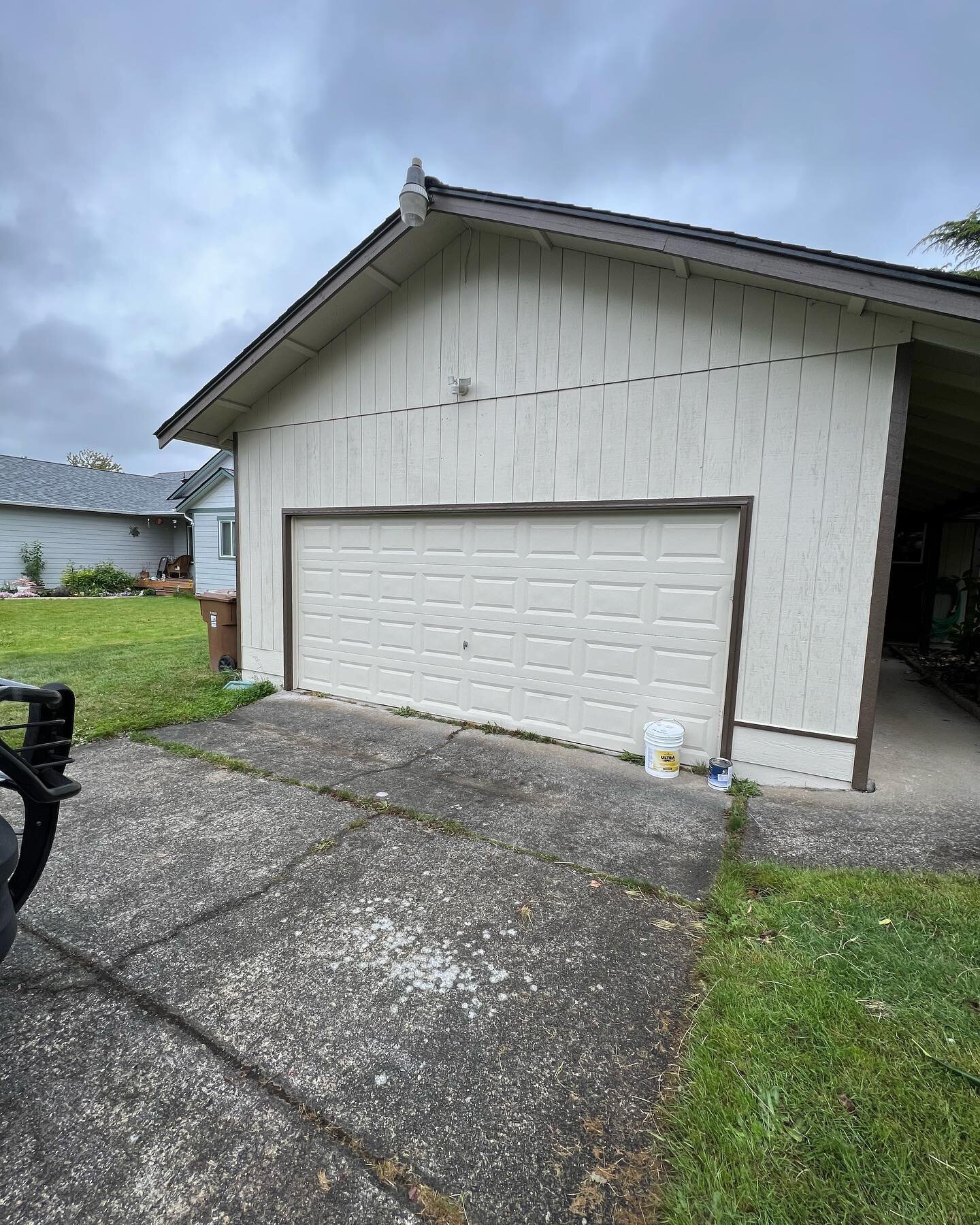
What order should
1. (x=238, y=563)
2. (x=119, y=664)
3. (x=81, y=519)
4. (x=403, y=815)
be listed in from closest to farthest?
1. (x=403, y=815)
2. (x=238, y=563)
3. (x=119, y=664)
4. (x=81, y=519)

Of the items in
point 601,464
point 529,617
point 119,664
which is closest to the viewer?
point 601,464

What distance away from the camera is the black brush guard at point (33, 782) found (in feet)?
5.54

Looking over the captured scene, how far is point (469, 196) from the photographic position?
15.3ft

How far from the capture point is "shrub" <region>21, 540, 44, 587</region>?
19.3 meters

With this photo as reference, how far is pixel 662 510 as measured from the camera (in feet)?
15.0

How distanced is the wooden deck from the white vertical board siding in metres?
17.0

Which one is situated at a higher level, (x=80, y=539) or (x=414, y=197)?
(x=414, y=197)

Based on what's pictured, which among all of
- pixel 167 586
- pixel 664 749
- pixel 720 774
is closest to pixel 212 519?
pixel 167 586

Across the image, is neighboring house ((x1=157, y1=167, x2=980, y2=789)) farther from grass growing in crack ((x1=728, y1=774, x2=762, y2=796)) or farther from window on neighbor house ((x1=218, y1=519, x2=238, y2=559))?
window on neighbor house ((x1=218, y1=519, x2=238, y2=559))

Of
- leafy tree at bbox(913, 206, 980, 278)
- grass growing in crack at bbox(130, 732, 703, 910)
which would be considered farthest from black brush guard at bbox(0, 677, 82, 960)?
leafy tree at bbox(913, 206, 980, 278)

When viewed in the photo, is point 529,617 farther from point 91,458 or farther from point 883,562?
point 91,458

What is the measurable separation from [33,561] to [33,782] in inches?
893

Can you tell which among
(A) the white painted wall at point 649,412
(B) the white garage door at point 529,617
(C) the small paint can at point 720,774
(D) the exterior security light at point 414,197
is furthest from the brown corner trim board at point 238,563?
(C) the small paint can at point 720,774

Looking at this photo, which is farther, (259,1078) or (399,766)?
(399,766)
